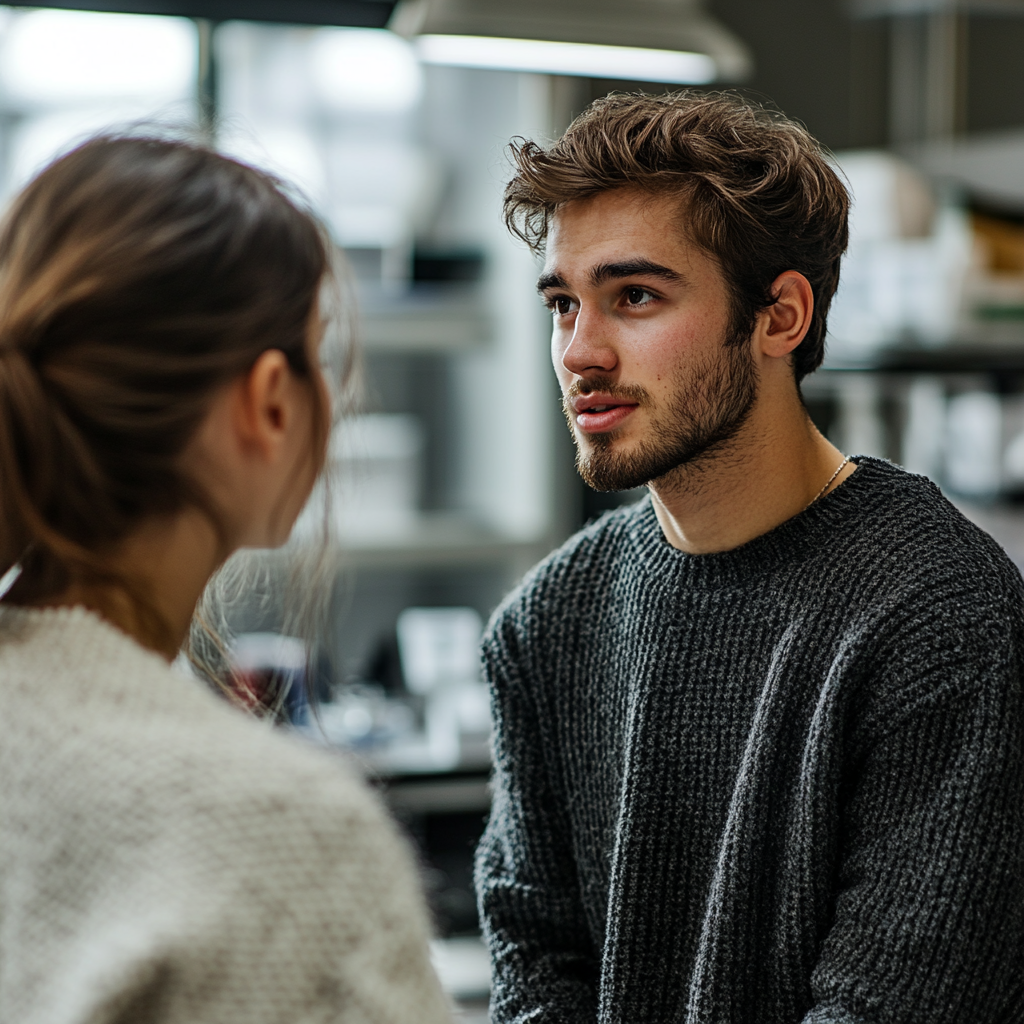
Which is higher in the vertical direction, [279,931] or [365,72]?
[365,72]

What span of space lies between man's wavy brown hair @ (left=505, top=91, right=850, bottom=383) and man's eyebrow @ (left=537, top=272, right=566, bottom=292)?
2.6 inches

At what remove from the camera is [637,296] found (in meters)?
1.11

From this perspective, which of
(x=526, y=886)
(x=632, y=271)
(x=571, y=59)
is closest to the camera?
(x=632, y=271)

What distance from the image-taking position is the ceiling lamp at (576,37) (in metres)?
1.51

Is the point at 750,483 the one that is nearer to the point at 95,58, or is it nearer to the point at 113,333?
the point at 113,333

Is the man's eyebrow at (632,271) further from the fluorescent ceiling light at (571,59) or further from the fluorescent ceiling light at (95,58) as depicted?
the fluorescent ceiling light at (95,58)

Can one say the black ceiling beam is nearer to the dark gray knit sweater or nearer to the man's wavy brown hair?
the man's wavy brown hair

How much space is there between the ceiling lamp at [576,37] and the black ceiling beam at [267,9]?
0.06 metres

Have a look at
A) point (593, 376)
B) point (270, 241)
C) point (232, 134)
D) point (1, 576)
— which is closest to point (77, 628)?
point (1, 576)

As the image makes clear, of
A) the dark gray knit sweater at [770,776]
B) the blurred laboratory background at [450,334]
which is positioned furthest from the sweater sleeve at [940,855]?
the blurred laboratory background at [450,334]

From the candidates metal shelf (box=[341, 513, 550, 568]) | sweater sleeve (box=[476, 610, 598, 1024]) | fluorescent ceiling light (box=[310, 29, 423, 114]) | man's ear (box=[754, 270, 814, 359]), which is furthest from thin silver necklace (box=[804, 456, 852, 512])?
fluorescent ceiling light (box=[310, 29, 423, 114])

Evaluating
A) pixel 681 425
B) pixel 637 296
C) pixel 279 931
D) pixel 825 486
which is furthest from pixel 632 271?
pixel 279 931

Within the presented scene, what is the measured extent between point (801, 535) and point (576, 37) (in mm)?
787

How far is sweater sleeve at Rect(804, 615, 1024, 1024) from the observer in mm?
941
